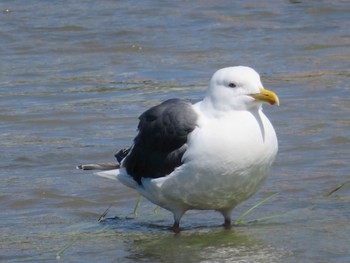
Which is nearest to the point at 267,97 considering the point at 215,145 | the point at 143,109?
the point at 215,145

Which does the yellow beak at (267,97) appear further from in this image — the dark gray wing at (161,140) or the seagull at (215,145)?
the dark gray wing at (161,140)

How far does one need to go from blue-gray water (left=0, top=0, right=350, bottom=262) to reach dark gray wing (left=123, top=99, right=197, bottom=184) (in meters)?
0.40

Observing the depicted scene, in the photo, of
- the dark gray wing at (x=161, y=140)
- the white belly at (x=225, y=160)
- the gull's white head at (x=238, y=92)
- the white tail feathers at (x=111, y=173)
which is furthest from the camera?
the white tail feathers at (x=111, y=173)

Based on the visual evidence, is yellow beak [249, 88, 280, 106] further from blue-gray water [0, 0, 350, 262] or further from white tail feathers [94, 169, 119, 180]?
white tail feathers [94, 169, 119, 180]

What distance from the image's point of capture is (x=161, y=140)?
6570 mm

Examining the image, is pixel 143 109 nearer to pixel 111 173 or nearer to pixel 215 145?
pixel 111 173

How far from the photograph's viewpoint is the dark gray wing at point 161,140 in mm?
6344

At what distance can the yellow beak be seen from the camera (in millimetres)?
6129

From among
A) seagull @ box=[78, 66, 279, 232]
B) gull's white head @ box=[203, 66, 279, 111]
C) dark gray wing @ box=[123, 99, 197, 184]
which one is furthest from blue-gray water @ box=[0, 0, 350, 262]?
gull's white head @ box=[203, 66, 279, 111]

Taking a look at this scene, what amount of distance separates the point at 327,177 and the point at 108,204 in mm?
1614

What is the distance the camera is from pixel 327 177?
7.72 m

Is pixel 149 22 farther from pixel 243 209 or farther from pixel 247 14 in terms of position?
pixel 243 209

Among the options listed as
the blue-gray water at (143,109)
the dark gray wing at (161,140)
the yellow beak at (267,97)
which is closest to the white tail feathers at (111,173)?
the dark gray wing at (161,140)

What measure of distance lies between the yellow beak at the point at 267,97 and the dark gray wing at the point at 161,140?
40 cm
